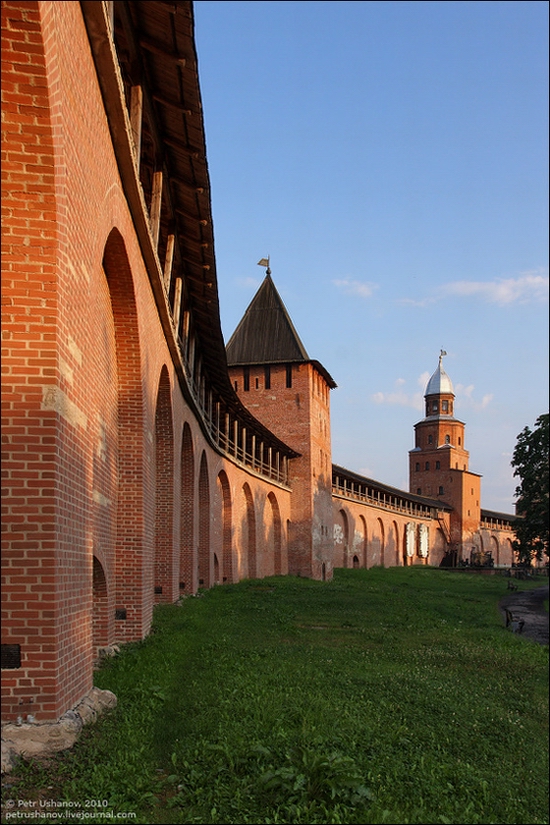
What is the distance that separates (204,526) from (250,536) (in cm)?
711

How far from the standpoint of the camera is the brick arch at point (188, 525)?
16516mm

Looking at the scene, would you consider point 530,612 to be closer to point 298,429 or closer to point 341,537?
point 298,429

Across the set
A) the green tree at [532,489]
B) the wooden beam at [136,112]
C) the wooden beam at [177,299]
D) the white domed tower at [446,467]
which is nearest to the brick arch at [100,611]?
the wooden beam at [136,112]

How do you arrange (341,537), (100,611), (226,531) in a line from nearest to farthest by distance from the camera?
(100,611) < (226,531) < (341,537)

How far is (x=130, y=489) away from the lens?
10.2 metres

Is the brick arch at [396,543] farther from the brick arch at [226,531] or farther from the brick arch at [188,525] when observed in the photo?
the brick arch at [188,525]

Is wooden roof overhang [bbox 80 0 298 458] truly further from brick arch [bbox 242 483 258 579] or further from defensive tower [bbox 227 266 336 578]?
defensive tower [bbox 227 266 336 578]

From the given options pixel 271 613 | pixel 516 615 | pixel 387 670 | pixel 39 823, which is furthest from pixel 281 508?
pixel 39 823

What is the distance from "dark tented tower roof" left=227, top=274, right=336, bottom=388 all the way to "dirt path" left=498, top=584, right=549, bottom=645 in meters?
12.7

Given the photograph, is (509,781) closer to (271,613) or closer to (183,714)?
(183,714)

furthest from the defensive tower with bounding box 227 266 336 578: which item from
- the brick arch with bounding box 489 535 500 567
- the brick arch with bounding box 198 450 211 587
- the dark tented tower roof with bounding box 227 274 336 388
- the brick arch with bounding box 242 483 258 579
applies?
the brick arch with bounding box 489 535 500 567

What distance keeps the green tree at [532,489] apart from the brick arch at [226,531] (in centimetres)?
1001

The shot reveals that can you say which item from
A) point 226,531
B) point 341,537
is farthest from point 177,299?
point 341,537

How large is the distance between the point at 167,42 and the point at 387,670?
7072 mm
